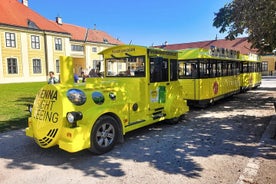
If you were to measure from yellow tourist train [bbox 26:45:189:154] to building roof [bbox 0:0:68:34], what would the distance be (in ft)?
90.1

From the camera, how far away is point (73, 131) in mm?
4340

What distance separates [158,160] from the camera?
14.8 ft

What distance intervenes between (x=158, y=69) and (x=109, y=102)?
206cm

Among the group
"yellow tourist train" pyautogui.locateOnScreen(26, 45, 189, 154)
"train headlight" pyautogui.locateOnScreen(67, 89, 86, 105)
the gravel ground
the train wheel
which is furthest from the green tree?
"train headlight" pyautogui.locateOnScreen(67, 89, 86, 105)

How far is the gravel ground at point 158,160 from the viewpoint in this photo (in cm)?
383

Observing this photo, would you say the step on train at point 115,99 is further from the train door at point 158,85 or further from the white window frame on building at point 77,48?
the white window frame on building at point 77,48

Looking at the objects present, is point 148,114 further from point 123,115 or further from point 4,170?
point 4,170

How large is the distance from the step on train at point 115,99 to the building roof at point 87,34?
120 feet

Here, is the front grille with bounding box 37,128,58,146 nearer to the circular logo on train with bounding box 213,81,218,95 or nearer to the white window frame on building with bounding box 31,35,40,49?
the circular logo on train with bounding box 213,81,218,95

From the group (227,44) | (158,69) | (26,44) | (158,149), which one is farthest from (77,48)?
(158,149)

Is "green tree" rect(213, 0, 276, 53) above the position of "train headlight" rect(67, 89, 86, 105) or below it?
above

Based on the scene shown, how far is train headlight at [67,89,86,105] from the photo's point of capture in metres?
4.57

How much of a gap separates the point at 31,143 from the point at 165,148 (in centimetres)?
331

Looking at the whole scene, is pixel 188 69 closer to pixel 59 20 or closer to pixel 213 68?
pixel 213 68
